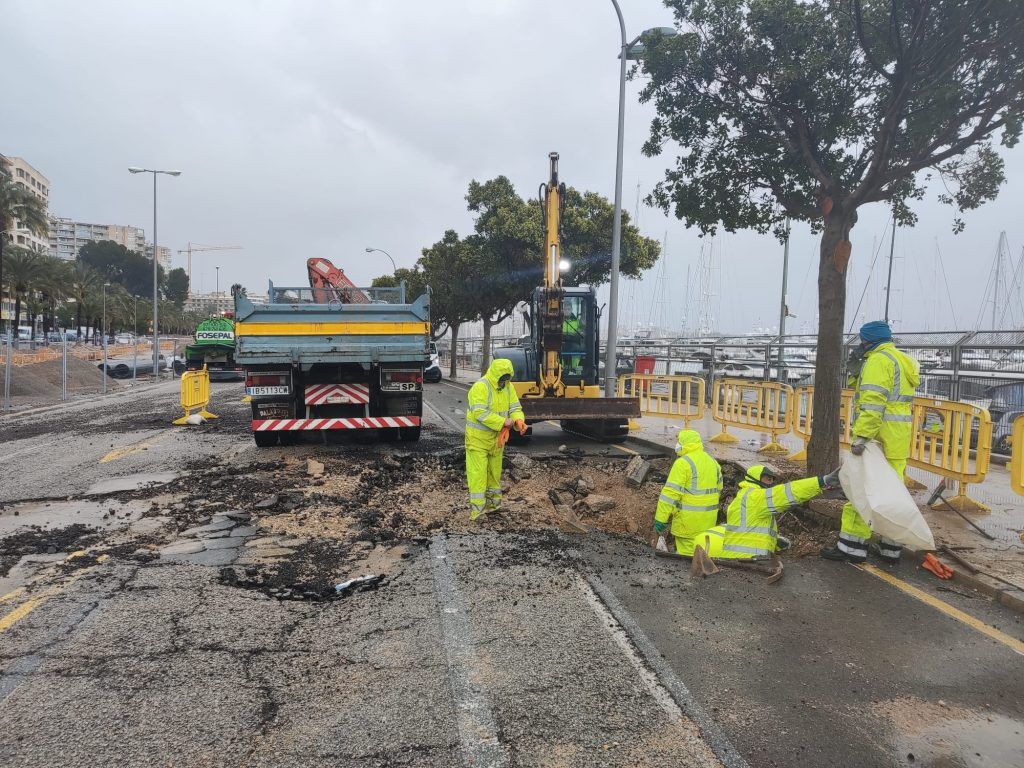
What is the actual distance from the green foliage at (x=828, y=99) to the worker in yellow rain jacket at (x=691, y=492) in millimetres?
3668

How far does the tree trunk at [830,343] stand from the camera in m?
6.85

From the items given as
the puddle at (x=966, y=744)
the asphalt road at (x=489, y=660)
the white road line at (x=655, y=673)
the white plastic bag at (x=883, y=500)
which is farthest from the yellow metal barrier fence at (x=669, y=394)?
the puddle at (x=966, y=744)

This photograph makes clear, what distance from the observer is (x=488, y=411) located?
6113mm

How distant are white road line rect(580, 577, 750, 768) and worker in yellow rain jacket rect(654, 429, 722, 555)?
3.19 feet

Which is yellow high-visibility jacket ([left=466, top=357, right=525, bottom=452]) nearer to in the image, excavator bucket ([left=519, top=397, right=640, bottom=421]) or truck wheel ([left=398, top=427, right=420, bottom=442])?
excavator bucket ([left=519, top=397, right=640, bottom=421])

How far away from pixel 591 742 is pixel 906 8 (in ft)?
23.4

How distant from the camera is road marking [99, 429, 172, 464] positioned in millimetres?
9289

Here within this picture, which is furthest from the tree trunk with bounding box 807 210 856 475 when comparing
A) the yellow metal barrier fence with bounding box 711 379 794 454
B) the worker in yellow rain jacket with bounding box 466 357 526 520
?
the worker in yellow rain jacket with bounding box 466 357 526 520

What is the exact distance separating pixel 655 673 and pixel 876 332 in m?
3.67

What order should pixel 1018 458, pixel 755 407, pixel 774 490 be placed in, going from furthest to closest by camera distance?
pixel 755 407, pixel 1018 458, pixel 774 490

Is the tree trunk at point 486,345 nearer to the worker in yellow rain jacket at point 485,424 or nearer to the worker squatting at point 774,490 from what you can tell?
the worker in yellow rain jacket at point 485,424

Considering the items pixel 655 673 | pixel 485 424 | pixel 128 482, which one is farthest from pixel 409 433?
pixel 655 673

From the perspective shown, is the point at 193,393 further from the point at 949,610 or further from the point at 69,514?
the point at 949,610

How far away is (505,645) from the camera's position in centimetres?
359
